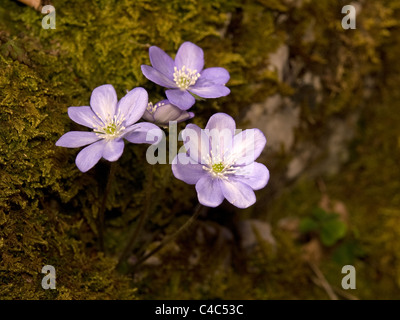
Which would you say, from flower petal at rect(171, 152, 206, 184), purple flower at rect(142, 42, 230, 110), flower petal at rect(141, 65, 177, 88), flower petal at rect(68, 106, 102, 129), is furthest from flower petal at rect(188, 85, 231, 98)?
flower petal at rect(68, 106, 102, 129)

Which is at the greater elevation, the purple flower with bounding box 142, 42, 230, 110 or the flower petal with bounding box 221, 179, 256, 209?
the purple flower with bounding box 142, 42, 230, 110

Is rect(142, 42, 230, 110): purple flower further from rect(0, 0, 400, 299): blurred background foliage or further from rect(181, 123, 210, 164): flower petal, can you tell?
rect(0, 0, 400, 299): blurred background foliage

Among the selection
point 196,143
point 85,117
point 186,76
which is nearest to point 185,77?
point 186,76

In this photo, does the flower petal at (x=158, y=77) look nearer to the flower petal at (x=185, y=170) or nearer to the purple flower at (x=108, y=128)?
the purple flower at (x=108, y=128)

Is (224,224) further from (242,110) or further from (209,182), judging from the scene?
(209,182)

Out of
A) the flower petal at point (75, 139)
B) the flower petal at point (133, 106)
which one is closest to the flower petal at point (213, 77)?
the flower petal at point (133, 106)

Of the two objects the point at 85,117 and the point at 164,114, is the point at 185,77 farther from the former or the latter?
the point at 85,117
